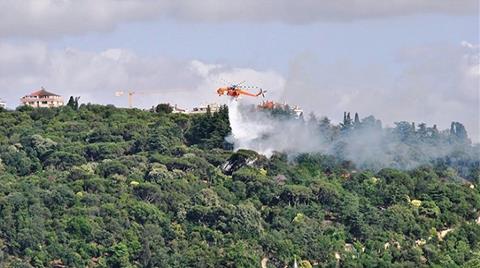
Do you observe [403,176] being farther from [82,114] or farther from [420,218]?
[82,114]

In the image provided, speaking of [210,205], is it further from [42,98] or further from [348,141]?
[42,98]

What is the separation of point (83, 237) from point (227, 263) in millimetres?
8887

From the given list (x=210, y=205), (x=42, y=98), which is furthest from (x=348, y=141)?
(x=42, y=98)

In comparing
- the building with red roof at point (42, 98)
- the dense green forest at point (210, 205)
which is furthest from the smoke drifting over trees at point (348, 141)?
the building with red roof at point (42, 98)

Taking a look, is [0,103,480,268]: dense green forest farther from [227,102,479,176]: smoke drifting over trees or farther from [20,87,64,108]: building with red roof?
[20,87,64,108]: building with red roof

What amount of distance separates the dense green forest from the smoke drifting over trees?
3.23ft

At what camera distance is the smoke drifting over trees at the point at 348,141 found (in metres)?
120

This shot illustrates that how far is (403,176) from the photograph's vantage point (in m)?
114

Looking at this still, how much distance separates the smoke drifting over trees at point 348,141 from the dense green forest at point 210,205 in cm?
98

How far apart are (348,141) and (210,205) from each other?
19.1 metres

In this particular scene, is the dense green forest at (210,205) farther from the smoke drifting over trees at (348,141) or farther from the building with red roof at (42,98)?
the building with red roof at (42,98)

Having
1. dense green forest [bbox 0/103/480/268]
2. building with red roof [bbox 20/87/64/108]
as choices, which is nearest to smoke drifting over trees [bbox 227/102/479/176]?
dense green forest [bbox 0/103/480/268]

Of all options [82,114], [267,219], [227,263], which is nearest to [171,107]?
[82,114]

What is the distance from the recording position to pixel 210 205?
4178 inches
